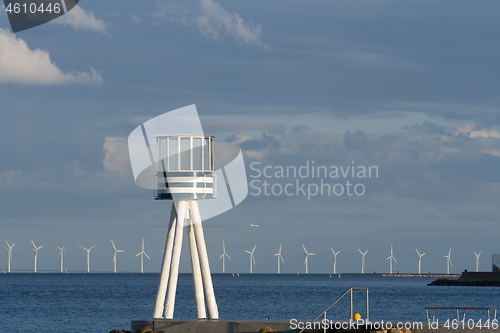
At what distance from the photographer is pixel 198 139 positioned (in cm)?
4097

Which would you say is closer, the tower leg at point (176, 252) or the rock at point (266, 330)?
the rock at point (266, 330)

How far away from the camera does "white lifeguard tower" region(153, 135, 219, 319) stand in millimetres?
40562

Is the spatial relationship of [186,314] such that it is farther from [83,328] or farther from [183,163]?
[183,163]

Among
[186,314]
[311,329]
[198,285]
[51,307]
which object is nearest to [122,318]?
[186,314]

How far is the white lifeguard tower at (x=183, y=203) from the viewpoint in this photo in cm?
4056

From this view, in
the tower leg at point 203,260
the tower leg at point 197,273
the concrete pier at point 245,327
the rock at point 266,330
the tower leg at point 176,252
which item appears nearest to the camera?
the concrete pier at point 245,327

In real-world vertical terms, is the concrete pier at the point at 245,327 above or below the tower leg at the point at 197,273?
below

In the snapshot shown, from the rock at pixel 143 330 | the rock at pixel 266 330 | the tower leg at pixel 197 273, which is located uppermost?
the tower leg at pixel 197 273

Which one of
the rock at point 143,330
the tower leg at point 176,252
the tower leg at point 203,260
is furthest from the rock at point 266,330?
the tower leg at point 176,252

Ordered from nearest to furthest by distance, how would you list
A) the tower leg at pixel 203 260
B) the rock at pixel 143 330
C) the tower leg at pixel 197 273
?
1. the rock at pixel 143 330
2. the tower leg at pixel 203 260
3. the tower leg at pixel 197 273

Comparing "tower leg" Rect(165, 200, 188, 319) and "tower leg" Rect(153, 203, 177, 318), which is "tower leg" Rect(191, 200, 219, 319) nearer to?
"tower leg" Rect(165, 200, 188, 319)

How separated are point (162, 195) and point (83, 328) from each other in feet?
121

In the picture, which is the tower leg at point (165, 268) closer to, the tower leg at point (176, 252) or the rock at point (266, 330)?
the tower leg at point (176, 252)

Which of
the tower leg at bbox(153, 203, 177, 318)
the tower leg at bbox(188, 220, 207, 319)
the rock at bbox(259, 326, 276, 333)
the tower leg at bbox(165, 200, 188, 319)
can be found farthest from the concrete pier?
the tower leg at bbox(188, 220, 207, 319)
